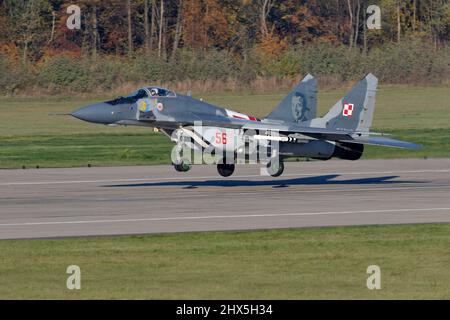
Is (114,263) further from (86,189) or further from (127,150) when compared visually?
(127,150)

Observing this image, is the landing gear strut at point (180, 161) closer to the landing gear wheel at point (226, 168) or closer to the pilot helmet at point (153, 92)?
the pilot helmet at point (153, 92)

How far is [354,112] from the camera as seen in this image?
33.5 m

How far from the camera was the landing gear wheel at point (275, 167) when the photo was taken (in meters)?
32.8

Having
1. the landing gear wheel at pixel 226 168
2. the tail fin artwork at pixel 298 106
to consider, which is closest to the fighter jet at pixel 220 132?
the tail fin artwork at pixel 298 106

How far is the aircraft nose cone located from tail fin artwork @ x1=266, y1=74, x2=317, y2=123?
5.50m

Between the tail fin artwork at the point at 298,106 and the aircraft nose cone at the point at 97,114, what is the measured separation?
5.50 metres

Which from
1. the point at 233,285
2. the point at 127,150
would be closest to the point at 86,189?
the point at 127,150

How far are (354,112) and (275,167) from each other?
3.01 m

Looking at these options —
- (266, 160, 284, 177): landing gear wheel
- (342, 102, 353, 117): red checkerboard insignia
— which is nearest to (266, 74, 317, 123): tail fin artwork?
(342, 102, 353, 117): red checkerboard insignia

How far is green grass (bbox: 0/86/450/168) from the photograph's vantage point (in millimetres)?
42719

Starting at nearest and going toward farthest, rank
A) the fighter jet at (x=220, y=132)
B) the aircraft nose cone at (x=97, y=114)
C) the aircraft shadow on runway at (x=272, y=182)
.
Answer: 1. the aircraft nose cone at (x=97, y=114)
2. the fighter jet at (x=220, y=132)
3. the aircraft shadow on runway at (x=272, y=182)

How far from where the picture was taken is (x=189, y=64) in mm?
76812

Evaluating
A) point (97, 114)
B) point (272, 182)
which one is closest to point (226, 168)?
point (272, 182)

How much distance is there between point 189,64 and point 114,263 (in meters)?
58.8
